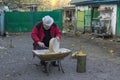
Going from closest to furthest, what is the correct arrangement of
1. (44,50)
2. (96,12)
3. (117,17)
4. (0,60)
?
(44,50), (0,60), (117,17), (96,12)

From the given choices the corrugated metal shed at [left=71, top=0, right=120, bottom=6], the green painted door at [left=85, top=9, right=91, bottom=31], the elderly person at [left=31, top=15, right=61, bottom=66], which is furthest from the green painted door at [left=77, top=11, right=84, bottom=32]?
the elderly person at [left=31, top=15, right=61, bottom=66]

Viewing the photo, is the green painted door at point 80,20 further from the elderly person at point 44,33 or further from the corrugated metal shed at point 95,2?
the elderly person at point 44,33

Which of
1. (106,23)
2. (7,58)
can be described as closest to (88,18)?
(106,23)

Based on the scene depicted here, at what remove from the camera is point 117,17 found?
67.4 ft

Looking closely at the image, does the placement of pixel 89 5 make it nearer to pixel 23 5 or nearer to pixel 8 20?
pixel 8 20

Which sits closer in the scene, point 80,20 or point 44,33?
point 44,33

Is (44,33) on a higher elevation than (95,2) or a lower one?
lower

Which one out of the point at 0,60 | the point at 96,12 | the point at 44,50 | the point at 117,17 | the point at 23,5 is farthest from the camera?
the point at 23,5

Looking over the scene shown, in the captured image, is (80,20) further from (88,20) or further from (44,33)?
(44,33)

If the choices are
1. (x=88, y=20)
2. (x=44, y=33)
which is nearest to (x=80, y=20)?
(x=88, y=20)

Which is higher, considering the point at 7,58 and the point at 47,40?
the point at 47,40

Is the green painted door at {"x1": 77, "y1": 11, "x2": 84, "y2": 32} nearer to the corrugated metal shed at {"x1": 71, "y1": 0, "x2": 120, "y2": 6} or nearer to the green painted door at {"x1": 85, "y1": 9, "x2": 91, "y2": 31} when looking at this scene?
the corrugated metal shed at {"x1": 71, "y1": 0, "x2": 120, "y2": 6}

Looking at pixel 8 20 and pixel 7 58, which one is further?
pixel 8 20

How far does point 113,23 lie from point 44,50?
493 inches
